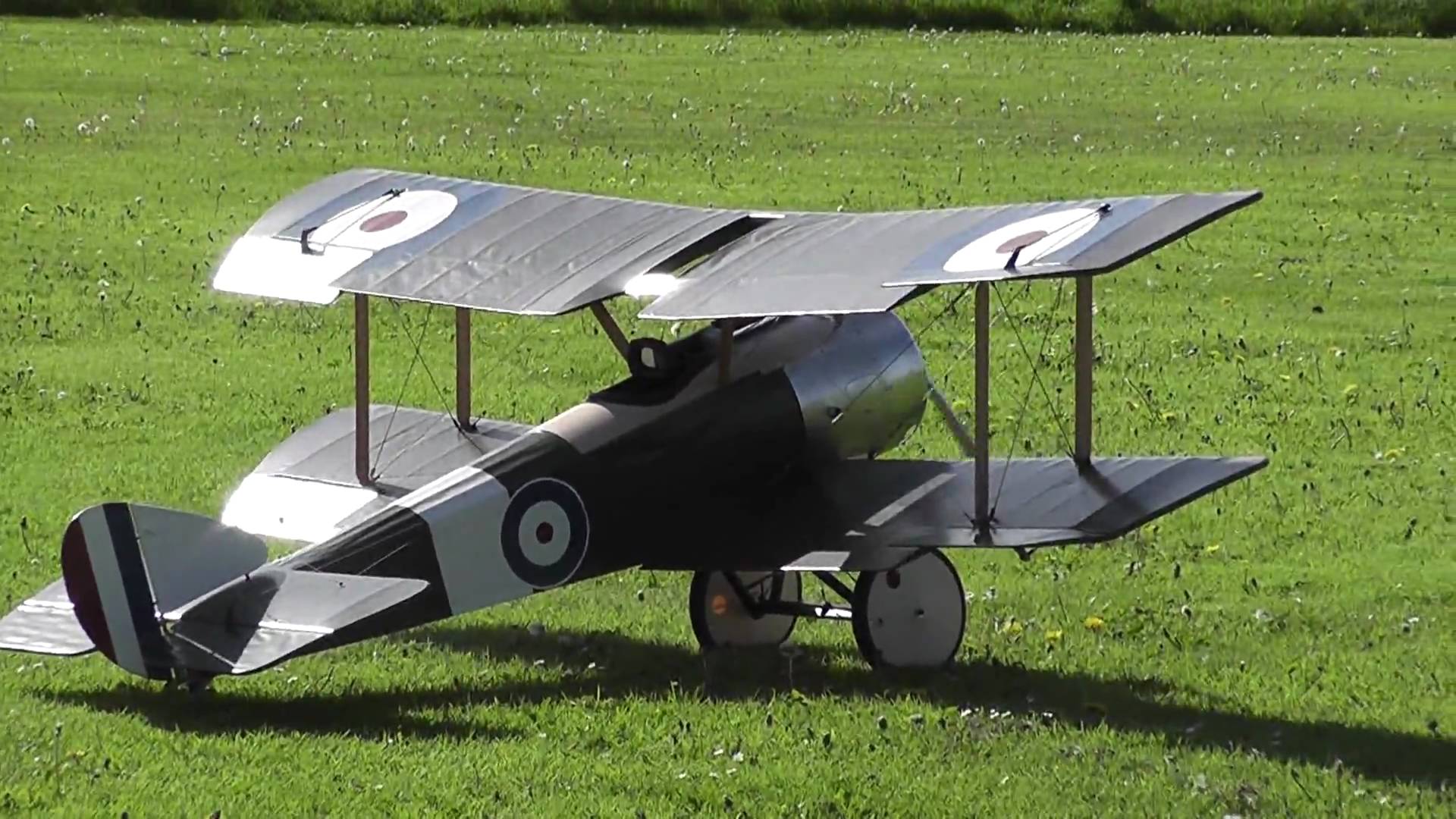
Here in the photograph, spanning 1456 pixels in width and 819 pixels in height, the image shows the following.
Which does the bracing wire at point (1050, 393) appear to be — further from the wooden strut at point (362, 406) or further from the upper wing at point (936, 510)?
the wooden strut at point (362, 406)

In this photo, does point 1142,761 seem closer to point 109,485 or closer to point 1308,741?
point 1308,741

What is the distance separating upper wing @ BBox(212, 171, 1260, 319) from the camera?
376 inches

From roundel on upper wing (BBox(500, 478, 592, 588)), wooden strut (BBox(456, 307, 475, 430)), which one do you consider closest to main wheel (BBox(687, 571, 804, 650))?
roundel on upper wing (BBox(500, 478, 592, 588))

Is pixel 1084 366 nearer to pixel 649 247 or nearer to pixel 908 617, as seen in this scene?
pixel 908 617

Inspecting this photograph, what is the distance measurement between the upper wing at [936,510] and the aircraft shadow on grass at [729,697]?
48 centimetres

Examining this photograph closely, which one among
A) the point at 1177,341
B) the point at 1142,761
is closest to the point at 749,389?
the point at 1142,761

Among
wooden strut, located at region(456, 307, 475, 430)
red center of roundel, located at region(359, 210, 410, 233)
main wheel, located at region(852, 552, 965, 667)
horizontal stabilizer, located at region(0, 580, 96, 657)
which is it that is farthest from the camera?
wooden strut, located at region(456, 307, 475, 430)

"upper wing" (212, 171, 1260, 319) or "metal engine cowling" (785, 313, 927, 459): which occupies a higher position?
"upper wing" (212, 171, 1260, 319)

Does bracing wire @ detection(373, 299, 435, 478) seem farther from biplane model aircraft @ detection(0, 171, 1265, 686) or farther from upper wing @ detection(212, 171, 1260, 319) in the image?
upper wing @ detection(212, 171, 1260, 319)

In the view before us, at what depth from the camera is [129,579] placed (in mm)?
9055

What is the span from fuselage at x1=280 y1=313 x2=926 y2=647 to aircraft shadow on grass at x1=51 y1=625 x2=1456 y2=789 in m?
0.40

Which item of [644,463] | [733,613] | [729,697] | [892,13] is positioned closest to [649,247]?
[644,463]

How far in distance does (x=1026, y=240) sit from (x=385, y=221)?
3.40 m

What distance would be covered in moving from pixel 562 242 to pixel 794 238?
1065 mm
